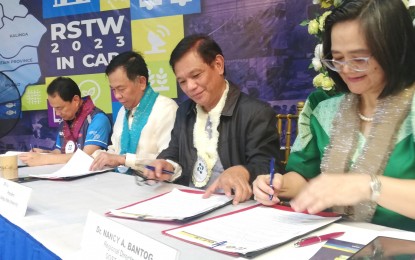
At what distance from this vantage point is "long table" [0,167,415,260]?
0.75m

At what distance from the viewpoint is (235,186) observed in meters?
1.09

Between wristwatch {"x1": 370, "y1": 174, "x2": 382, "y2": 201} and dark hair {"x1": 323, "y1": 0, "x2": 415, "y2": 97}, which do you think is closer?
wristwatch {"x1": 370, "y1": 174, "x2": 382, "y2": 201}

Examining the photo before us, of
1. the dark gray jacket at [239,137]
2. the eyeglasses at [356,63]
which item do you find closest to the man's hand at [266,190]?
the eyeglasses at [356,63]

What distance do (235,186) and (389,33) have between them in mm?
522

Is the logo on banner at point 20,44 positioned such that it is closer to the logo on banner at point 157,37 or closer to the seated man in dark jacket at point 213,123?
the logo on banner at point 157,37

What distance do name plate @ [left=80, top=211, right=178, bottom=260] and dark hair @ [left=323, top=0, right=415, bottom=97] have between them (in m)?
0.69

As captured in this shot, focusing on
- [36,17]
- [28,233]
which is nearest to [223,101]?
[28,233]

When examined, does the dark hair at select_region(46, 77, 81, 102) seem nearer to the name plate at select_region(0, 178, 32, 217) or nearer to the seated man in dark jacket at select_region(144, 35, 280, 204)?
the seated man in dark jacket at select_region(144, 35, 280, 204)

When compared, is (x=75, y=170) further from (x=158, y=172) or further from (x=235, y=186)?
(x=235, y=186)

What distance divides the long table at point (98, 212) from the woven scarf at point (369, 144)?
0.21 meters

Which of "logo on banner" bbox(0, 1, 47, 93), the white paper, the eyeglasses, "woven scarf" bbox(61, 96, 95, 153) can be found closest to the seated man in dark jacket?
the white paper

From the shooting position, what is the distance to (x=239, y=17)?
9.08ft

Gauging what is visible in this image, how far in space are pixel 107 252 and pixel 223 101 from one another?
3.28 ft

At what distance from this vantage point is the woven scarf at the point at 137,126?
2.22 meters
